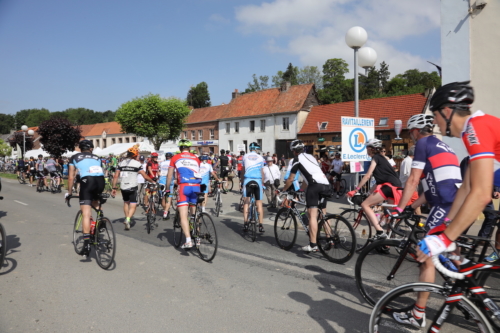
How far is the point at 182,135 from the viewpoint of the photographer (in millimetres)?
60688

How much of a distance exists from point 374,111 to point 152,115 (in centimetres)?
2912

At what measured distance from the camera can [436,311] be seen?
8.54 ft

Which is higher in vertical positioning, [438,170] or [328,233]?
[438,170]

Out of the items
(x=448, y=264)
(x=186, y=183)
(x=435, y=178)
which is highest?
(x=435, y=178)

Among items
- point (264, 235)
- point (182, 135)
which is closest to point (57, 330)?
point (264, 235)

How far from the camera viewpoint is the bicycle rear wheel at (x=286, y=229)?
6.41 metres

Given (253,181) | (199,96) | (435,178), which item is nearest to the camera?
(435,178)

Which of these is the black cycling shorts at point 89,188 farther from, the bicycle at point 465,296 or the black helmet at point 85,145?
the bicycle at point 465,296

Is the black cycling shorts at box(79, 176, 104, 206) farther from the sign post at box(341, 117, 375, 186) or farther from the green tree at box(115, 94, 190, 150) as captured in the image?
the green tree at box(115, 94, 190, 150)

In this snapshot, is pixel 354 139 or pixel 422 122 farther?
pixel 354 139

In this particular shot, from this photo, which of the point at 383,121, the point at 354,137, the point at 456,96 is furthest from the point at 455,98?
the point at 383,121

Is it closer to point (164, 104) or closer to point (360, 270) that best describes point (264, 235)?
point (360, 270)

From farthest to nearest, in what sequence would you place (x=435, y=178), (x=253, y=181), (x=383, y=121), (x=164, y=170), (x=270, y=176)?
(x=383, y=121)
(x=270, y=176)
(x=164, y=170)
(x=253, y=181)
(x=435, y=178)

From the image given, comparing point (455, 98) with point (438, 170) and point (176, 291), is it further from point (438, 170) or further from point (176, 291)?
point (176, 291)
